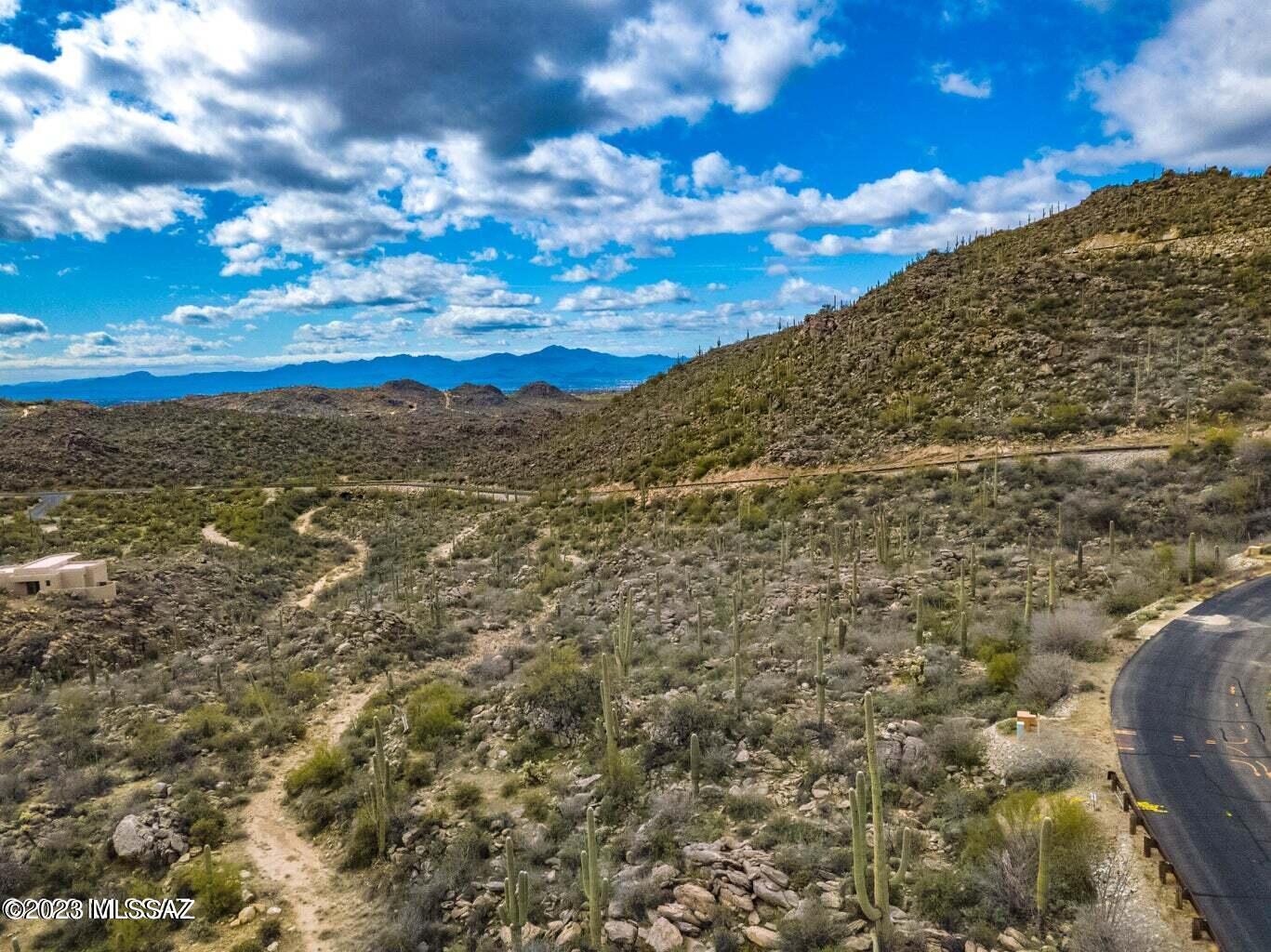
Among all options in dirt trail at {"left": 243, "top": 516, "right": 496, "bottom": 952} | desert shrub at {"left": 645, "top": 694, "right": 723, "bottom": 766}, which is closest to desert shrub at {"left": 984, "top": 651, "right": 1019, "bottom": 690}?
desert shrub at {"left": 645, "top": 694, "right": 723, "bottom": 766}

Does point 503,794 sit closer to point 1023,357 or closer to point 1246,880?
point 1246,880

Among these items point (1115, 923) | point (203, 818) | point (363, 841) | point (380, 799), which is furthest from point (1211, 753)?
point (203, 818)

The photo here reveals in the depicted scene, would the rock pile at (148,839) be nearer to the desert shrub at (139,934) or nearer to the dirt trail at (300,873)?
the dirt trail at (300,873)

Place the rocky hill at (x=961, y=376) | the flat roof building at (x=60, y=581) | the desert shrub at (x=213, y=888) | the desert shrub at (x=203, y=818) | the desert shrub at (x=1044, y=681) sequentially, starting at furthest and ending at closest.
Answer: the rocky hill at (x=961, y=376) → the flat roof building at (x=60, y=581) → the desert shrub at (x=1044, y=681) → the desert shrub at (x=203, y=818) → the desert shrub at (x=213, y=888)

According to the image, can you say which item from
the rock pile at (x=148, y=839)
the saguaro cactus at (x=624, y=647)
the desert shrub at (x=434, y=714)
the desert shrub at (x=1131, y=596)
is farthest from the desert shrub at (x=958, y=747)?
the rock pile at (x=148, y=839)

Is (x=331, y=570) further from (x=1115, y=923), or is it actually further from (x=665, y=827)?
(x=1115, y=923)

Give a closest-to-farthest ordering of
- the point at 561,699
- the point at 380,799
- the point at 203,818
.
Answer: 1. the point at 380,799
2. the point at 203,818
3. the point at 561,699
